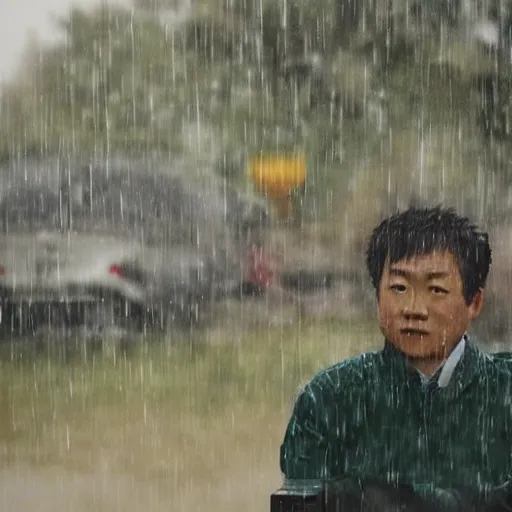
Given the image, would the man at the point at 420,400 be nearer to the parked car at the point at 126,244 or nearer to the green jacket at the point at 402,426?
the green jacket at the point at 402,426

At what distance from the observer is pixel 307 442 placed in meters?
1.97

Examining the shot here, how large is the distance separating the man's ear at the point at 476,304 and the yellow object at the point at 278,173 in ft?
1.61

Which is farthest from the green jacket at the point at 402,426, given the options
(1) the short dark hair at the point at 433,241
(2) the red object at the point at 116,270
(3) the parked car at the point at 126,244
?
(2) the red object at the point at 116,270

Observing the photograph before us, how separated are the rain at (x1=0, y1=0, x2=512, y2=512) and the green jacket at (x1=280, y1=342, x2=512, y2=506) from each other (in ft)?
0.17

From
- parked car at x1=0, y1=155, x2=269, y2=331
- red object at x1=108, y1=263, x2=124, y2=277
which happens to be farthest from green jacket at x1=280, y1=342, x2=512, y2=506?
red object at x1=108, y1=263, x2=124, y2=277

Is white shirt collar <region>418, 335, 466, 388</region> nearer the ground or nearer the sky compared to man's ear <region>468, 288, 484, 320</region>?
nearer the ground

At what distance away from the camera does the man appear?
1.91 meters

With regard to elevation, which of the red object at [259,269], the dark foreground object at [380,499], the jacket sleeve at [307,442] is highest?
the red object at [259,269]

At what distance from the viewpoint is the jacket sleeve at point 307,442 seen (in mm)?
1960

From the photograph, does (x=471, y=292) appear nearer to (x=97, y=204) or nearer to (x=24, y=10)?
(x=97, y=204)

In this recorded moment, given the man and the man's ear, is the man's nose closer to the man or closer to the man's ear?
the man

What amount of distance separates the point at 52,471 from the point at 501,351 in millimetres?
1133

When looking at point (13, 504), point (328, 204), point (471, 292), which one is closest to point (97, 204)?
point (328, 204)

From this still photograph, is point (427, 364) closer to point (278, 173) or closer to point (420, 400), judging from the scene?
point (420, 400)
